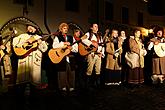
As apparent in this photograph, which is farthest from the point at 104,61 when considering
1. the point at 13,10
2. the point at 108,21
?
the point at 108,21

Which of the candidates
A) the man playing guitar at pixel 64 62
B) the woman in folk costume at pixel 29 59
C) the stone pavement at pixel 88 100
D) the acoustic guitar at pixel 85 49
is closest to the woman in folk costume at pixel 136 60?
the stone pavement at pixel 88 100

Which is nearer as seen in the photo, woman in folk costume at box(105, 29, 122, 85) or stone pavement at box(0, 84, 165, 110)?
stone pavement at box(0, 84, 165, 110)

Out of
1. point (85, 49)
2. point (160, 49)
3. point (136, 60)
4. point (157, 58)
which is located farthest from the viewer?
point (157, 58)

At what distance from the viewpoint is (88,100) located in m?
8.26

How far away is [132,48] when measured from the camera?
33.6 feet

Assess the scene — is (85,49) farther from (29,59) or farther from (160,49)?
(160,49)

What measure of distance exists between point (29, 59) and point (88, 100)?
6.12 feet

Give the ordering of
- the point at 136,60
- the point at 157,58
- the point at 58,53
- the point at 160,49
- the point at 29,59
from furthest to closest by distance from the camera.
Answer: the point at 157,58 → the point at 160,49 → the point at 136,60 → the point at 29,59 → the point at 58,53

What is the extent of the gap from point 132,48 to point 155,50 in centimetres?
89

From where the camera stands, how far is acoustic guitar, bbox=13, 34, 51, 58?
333 inches

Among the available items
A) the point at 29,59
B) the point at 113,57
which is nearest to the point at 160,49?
the point at 113,57

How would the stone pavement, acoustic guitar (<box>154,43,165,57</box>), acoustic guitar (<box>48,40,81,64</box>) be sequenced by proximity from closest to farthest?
1. the stone pavement
2. acoustic guitar (<box>48,40,81,64</box>)
3. acoustic guitar (<box>154,43,165,57</box>)

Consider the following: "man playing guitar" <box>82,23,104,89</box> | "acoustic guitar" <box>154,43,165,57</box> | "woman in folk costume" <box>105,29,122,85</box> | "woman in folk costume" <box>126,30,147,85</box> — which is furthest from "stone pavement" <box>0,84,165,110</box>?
"acoustic guitar" <box>154,43,165,57</box>

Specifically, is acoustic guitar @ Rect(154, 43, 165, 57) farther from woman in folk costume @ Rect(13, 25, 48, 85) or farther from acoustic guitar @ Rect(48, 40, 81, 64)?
woman in folk costume @ Rect(13, 25, 48, 85)
